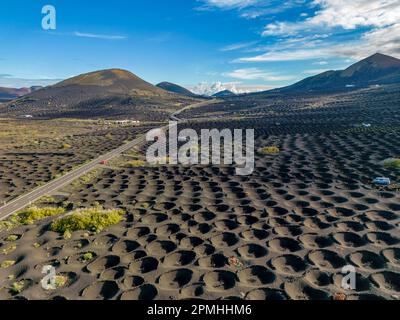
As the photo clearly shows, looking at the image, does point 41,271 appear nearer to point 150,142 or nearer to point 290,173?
point 290,173

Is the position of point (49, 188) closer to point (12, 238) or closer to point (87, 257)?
point (12, 238)

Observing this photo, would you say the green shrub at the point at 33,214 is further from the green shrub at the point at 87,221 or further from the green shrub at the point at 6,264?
the green shrub at the point at 6,264

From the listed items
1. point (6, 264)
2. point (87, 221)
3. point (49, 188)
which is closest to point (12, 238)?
point (6, 264)

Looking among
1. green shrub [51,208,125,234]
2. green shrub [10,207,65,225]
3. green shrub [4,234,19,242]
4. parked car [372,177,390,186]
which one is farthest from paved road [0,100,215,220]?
parked car [372,177,390,186]

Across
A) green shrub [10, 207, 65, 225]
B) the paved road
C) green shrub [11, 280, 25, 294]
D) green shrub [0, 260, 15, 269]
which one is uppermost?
the paved road

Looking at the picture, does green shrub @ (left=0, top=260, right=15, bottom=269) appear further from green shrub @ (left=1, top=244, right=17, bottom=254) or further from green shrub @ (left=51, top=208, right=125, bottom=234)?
green shrub @ (left=51, top=208, right=125, bottom=234)

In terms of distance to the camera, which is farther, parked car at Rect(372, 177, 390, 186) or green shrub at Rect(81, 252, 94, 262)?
parked car at Rect(372, 177, 390, 186)

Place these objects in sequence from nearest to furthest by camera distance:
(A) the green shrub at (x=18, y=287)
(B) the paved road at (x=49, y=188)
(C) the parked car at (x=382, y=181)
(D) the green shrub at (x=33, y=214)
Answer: (A) the green shrub at (x=18, y=287)
(D) the green shrub at (x=33, y=214)
(B) the paved road at (x=49, y=188)
(C) the parked car at (x=382, y=181)

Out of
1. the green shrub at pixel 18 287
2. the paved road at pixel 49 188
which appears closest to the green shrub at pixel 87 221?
the paved road at pixel 49 188
